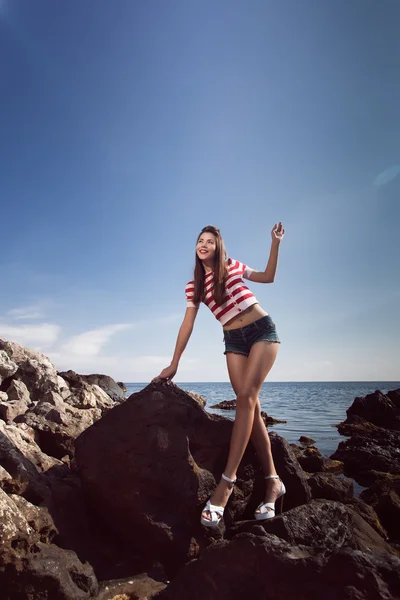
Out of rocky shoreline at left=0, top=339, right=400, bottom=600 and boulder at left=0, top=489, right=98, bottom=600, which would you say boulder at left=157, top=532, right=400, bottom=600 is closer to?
rocky shoreline at left=0, top=339, right=400, bottom=600

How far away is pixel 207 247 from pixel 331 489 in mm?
4001

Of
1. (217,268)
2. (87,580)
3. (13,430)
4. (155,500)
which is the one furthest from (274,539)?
(13,430)

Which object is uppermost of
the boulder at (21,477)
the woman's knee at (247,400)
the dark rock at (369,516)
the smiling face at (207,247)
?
the smiling face at (207,247)

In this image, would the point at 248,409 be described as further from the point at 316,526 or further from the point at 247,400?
the point at 316,526

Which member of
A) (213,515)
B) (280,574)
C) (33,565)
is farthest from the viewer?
(213,515)

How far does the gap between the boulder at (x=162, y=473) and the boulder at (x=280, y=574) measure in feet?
1.97

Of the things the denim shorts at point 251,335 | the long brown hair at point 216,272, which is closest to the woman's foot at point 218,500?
the denim shorts at point 251,335

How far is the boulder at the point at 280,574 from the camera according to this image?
2619 mm

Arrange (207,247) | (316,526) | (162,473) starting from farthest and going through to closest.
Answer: (207,247) < (162,473) < (316,526)

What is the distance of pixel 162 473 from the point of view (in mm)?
4062

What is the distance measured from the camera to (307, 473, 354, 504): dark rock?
5.64 metres

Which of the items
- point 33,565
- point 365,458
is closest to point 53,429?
point 33,565

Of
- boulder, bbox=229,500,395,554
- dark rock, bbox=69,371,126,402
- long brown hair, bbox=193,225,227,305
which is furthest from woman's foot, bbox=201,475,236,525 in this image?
dark rock, bbox=69,371,126,402

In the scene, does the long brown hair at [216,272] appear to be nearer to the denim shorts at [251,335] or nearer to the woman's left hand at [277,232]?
the denim shorts at [251,335]
